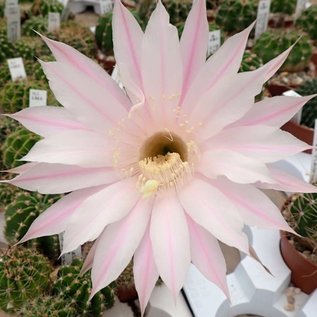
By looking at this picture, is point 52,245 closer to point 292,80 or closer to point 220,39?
point 220,39

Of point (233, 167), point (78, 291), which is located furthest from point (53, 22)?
point (233, 167)

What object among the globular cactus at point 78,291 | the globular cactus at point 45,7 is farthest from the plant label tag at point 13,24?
the globular cactus at point 78,291

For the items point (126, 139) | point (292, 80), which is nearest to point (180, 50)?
point (126, 139)

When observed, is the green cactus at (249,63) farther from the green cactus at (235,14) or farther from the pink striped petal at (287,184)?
the pink striped petal at (287,184)

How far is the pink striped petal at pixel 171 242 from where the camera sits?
2.64 ft

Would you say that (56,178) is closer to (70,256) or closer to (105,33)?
(70,256)

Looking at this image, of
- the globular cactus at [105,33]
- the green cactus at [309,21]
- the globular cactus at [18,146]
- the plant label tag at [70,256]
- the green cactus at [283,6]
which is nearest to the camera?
the plant label tag at [70,256]

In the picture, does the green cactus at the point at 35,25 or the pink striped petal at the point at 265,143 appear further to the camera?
the green cactus at the point at 35,25

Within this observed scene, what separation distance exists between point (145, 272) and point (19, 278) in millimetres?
383

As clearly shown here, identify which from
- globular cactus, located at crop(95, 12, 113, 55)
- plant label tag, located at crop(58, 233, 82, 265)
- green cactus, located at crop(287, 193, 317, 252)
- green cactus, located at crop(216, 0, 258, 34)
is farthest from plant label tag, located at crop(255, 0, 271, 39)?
plant label tag, located at crop(58, 233, 82, 265)

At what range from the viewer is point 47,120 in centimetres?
89

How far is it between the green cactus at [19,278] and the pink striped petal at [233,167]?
0.46m

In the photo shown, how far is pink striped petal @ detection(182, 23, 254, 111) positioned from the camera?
2.77 ft

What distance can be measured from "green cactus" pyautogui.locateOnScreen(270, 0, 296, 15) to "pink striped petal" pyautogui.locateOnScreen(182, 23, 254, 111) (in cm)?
165
